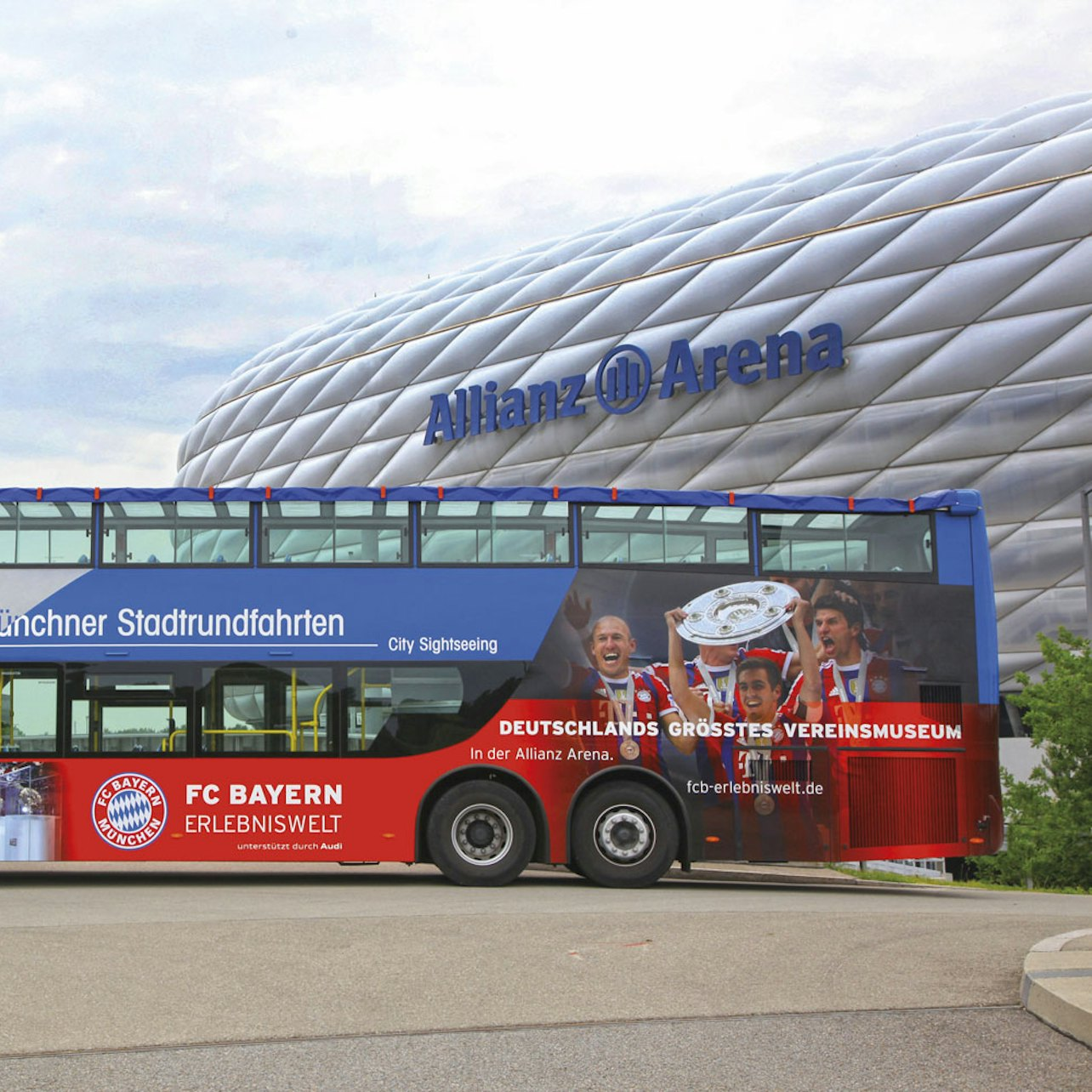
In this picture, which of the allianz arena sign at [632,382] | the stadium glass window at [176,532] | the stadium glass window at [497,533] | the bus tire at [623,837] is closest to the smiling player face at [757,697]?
the bus tire at [623,837]

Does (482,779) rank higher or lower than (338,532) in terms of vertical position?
lower

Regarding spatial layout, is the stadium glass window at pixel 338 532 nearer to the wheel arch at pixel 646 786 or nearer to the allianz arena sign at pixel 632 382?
the wheel arch at pixel 646 786

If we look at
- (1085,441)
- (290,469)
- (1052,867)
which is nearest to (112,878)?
Result: (1052,867)

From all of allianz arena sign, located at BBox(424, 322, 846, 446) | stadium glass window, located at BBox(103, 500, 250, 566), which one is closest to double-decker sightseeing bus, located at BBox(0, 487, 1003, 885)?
stadium glass window, located at BBox(103, 500, 250, 566)

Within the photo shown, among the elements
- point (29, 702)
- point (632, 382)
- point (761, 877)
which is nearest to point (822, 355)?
point (632, 382)

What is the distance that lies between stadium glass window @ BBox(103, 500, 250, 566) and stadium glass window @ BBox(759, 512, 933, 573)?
510cm

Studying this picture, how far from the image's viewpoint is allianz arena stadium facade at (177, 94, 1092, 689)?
28.9m

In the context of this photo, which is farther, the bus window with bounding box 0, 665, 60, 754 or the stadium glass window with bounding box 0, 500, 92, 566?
the stadium glass window with bounding box 0, 500, 92, 566

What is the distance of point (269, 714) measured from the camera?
14.6 metres

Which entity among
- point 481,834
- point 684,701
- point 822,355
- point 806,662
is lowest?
point 481,834

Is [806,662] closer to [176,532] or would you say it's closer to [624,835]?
[624,835]

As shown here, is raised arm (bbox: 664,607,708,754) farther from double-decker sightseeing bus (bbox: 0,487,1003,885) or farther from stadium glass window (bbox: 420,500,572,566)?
stadium glass window (bbox: 420,500,572,566)

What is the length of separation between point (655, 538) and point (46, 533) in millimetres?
5819

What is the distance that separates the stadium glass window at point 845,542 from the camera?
1495 centimetres
